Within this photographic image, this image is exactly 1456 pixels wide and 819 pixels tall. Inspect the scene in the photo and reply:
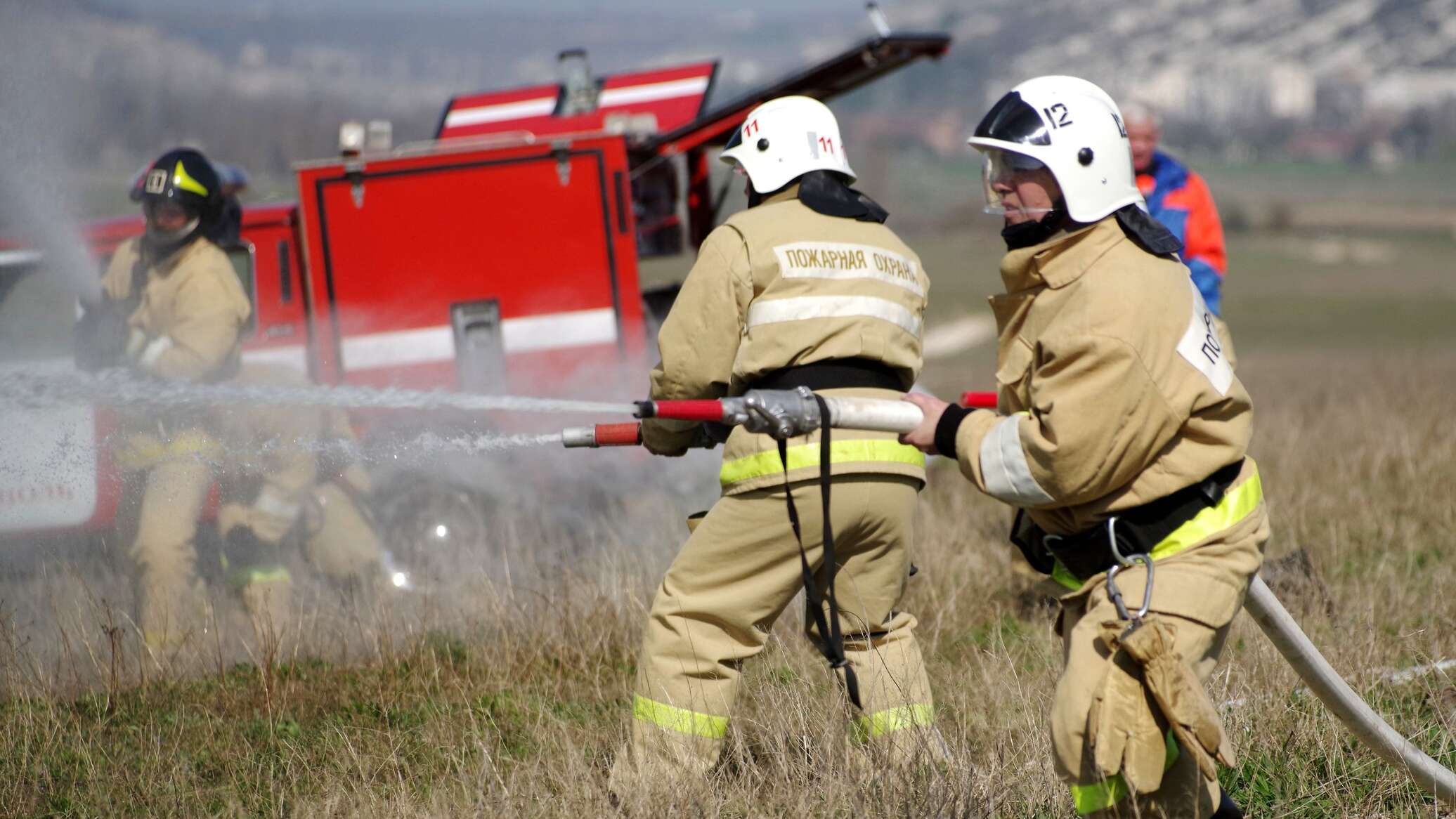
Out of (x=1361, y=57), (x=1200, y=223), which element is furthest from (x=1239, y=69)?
(x=1200, y=223)

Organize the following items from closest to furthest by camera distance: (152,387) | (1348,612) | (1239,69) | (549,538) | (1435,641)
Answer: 1. (1435,641)
2. (1348,612)
3. (152,387)
4. (549,538)
5. (1239,69)

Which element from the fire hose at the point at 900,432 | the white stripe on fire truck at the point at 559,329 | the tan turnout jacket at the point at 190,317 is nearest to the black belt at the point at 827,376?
the fire hose at the point at 900,432

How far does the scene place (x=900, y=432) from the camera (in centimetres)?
296

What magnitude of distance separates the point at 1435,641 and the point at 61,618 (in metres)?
4.31

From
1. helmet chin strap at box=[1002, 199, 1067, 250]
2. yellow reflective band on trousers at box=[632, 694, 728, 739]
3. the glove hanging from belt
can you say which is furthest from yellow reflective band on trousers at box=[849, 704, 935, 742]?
helmet chin strap at box=[1002, 199, 1067, 250]

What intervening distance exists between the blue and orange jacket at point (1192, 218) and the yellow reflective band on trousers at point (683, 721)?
123 inches

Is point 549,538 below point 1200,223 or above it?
below

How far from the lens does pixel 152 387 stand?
541cm

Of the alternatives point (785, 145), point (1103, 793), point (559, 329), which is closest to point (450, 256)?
point (559, 329)

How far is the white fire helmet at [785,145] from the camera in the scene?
3797 millimetres

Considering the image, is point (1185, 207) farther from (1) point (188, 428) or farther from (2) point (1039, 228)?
(1) point (188, 428)

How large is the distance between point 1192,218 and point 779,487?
9.91 ft

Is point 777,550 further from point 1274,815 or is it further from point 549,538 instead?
point 549,538

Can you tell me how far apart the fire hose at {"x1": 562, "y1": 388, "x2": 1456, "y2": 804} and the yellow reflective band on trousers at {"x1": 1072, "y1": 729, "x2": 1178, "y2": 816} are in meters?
0.50
